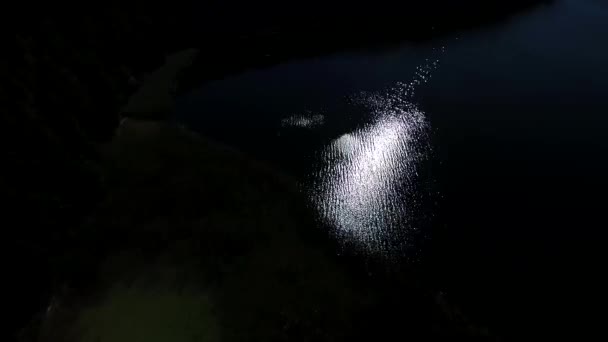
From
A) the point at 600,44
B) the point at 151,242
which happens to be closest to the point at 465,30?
the point at 600,44

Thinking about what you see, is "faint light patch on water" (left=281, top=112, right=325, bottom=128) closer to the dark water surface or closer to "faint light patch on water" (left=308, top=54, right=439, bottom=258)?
the dark water surface

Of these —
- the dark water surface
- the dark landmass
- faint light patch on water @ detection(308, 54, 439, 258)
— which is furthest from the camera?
faint light patch on water @ detection(308, 54, 439, 258)

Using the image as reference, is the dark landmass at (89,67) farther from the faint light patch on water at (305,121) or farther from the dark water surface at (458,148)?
the faint light patch on water at (305,121)

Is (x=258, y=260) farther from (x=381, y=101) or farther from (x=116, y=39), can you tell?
(x=116, y=39)

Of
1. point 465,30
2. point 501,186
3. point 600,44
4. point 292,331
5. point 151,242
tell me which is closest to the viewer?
point 292,331

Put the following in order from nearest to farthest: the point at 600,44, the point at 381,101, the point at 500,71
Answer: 1. the point at 381,101
2. the point at 500,71
3. the point at 600,44

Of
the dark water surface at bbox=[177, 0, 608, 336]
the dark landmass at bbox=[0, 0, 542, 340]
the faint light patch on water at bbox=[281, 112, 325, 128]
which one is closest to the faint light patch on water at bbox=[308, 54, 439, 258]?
the dark water surface at bbox=[177, 0, 608, 336]
